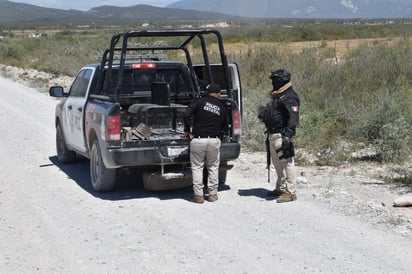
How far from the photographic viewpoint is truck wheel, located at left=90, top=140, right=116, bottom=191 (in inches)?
356

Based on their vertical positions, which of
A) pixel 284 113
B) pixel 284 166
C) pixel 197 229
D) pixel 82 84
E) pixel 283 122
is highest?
pixel 82 84

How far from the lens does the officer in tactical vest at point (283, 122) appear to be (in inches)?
329

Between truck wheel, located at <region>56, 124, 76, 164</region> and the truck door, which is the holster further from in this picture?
truck wheel, located at <region>56, 124, 76, 164</region>

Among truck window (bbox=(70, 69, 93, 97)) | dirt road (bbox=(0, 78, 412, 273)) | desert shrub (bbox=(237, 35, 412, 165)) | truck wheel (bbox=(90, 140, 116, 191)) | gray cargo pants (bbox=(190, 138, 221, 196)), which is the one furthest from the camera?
desert shrub (bbox=(237, 35, 412, 165))

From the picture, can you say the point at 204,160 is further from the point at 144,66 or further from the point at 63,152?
the point at 63,152

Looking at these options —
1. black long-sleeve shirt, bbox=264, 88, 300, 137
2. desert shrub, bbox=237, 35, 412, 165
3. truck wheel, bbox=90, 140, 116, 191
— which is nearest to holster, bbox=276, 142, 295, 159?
black long-sleeve shirt, bbox=264, 88, 300, 137

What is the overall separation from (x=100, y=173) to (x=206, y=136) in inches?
62.1

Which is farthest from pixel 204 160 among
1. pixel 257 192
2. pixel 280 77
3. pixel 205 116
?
Answer: pixel 280 77

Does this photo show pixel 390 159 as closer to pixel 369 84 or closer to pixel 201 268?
pixel 369 84

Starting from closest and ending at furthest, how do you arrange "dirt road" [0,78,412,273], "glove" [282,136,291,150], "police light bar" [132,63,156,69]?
"dirt road" [0,78,412,273], "glove" [282,136,291,150], "police light bar" [132,63,156,69]

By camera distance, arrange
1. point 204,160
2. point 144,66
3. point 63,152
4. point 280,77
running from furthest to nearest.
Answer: point 63,152, point 144,66, point 204,160, point 280,77

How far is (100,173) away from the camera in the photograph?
9.07 metres

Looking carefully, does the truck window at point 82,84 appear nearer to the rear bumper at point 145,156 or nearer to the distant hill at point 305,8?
the rear bumper at point 145,156

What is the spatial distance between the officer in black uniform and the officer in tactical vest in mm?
587
